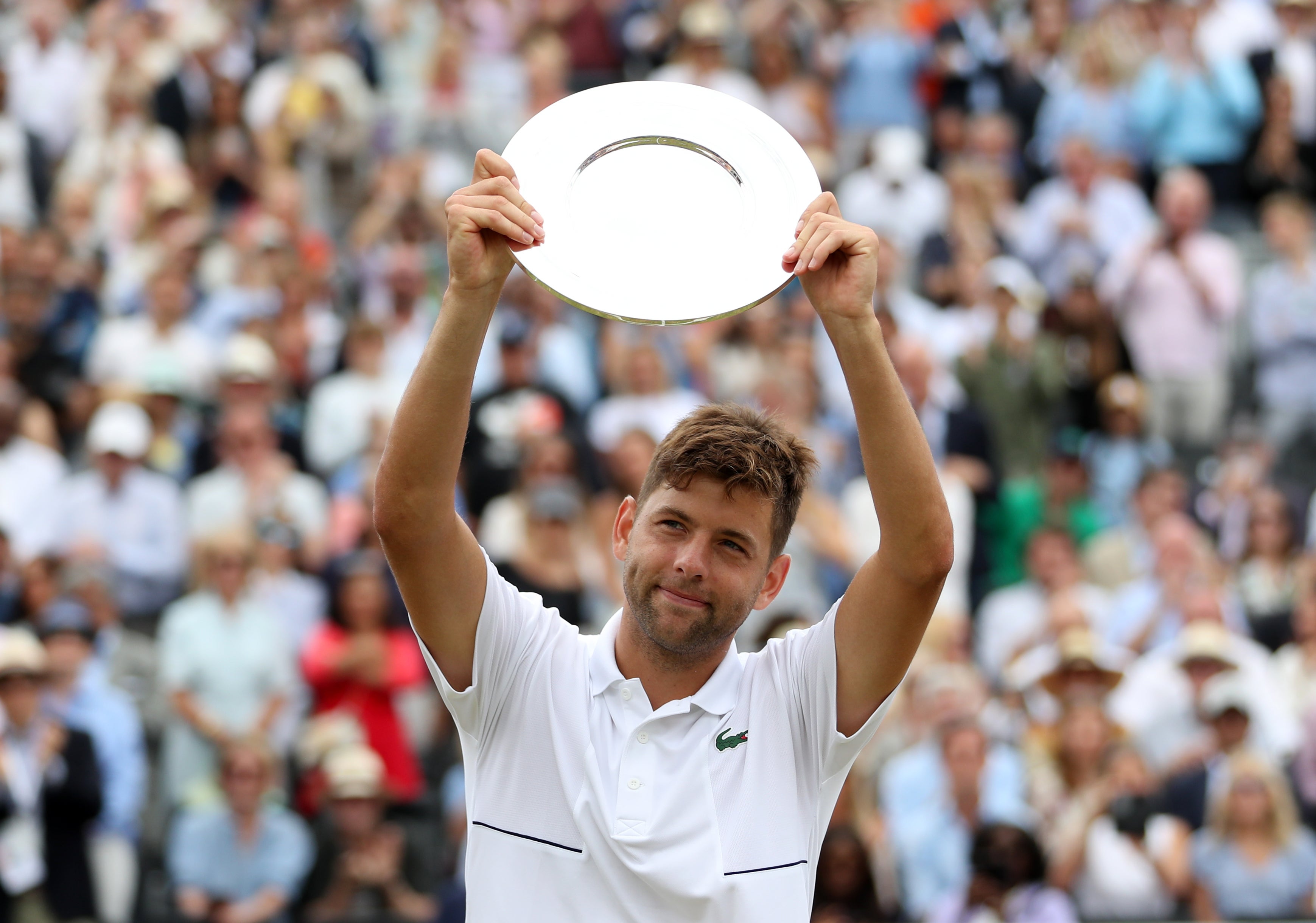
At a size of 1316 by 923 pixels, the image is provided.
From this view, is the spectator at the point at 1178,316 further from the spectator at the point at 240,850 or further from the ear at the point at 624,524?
the ear at the point at 624,524

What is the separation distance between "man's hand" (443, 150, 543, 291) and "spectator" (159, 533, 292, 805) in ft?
17.2

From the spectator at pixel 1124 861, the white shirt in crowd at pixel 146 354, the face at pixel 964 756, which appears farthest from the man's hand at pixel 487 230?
the white shirt in crowd at pixel 146 354

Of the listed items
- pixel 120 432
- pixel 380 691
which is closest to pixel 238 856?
pixel 380 691

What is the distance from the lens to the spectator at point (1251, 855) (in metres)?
7.27

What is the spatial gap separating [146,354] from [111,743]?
9.53 feet

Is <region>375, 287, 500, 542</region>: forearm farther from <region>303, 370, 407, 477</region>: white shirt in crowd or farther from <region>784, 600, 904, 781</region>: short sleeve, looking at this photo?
<region>303, 370, 407, 477</region>: white shirt in crowd

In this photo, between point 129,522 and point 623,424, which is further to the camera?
point 623,424

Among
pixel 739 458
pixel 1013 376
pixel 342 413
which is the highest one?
pixel 1013 376

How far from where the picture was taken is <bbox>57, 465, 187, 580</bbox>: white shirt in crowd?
895 cm

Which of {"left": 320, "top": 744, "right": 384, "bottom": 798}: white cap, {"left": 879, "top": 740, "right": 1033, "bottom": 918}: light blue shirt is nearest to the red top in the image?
{"left": 320, "top": 744, "right": 384, "bottom": 798}: white cap

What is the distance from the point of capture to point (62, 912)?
7.31 meters

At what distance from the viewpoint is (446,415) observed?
3.03 m

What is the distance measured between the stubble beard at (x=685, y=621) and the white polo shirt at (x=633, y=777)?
0.37 feet

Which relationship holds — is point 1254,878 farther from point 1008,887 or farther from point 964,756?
point 964,756
